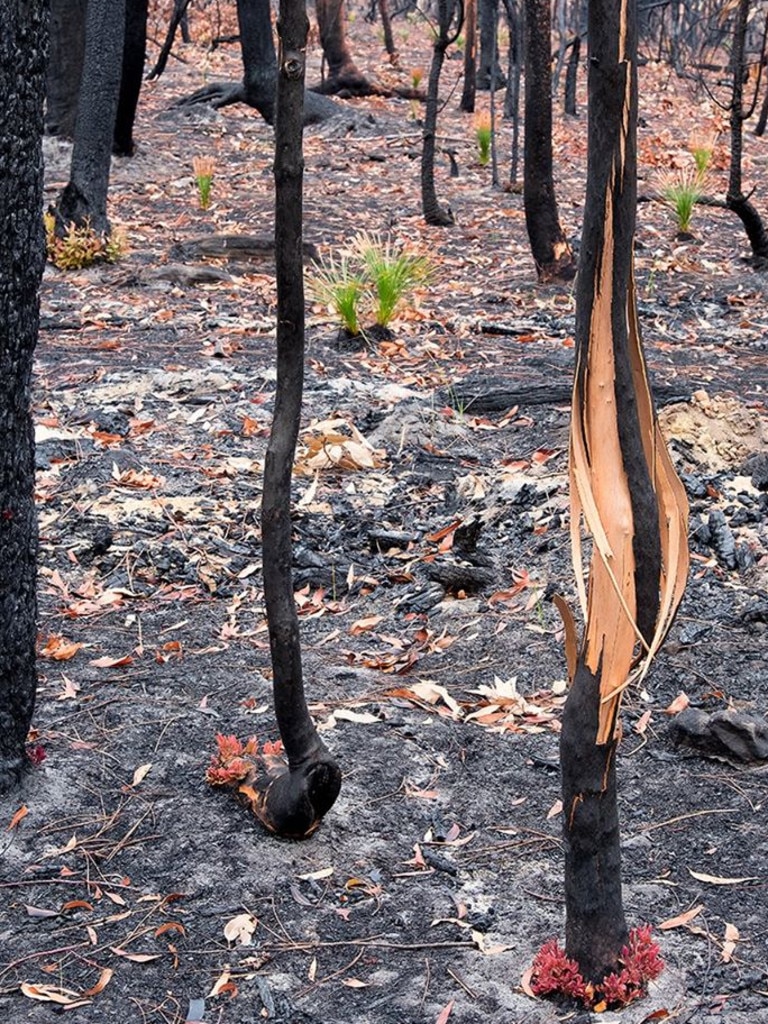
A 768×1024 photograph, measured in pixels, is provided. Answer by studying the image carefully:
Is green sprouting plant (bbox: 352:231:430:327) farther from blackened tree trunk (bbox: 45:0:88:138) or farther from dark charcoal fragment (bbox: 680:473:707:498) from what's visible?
blackened tree trunk (bbox: 45:0:88:138)

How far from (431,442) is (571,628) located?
12.9 feet

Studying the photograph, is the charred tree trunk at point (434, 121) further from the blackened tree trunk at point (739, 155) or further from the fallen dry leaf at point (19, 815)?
the fallen dry leaf at point (19, 815)

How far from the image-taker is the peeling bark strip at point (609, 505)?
2.44m

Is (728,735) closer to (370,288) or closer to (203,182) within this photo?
(370,288)

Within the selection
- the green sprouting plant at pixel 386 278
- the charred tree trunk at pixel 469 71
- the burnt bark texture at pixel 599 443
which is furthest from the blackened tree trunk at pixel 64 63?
the burnt bark texture at pixel 599 443

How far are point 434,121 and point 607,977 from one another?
9.82 metres

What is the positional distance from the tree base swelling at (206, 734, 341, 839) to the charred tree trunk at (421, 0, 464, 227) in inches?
332

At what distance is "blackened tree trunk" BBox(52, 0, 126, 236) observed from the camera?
10.3 meters

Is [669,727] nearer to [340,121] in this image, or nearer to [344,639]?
[344,639]

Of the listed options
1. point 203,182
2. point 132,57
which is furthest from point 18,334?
point 132,57

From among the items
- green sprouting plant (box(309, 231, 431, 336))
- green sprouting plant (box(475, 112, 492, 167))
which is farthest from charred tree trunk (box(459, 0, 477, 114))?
green sprouting plant (box(309, 231, 431, 336))

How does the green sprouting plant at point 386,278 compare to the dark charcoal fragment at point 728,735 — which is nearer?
the dark charcoal fragment at point 728,735

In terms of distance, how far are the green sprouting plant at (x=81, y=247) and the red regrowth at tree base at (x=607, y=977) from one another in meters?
8.28

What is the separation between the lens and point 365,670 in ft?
14.7
